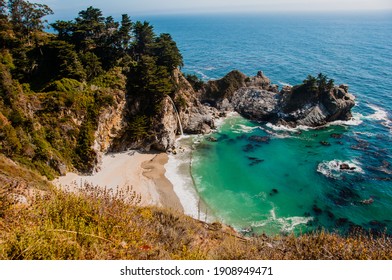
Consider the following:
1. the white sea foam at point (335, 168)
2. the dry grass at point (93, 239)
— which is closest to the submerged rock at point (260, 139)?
the white sea foam at point (335, 168)

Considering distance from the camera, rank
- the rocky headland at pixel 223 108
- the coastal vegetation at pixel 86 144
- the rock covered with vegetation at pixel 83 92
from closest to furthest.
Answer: the coastal vegetation at pixel 86 144, the rock covered with vegetation at pixel 83 92, the rocky headland at pixel 223 108

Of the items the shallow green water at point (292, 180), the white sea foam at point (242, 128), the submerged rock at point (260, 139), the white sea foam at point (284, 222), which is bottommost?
the white sea foam at point (284, 222)

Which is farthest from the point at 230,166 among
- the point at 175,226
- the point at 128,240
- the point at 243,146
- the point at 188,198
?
the point at 128,240

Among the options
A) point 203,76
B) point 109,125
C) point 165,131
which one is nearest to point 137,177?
point 109,125

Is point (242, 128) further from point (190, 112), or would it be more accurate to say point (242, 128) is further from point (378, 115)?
point (378, 115)

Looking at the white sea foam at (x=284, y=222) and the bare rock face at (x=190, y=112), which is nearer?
the white sea foam at (x=284, y=222)

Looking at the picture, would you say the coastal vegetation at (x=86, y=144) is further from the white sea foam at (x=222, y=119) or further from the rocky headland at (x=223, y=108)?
the white sea foam at (x=222, y=119)

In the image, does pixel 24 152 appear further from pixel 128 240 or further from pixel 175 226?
pixel 128 240

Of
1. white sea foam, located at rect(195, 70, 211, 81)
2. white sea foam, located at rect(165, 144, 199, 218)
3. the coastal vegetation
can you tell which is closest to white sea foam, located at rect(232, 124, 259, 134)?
the coastal vegetation
